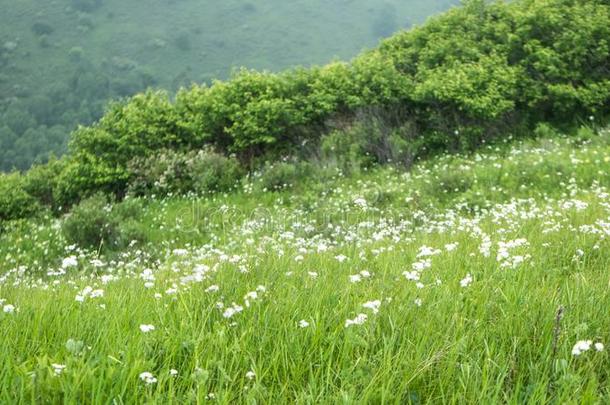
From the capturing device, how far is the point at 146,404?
81.5 inches

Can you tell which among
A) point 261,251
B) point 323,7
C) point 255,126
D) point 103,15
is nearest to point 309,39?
point 323,7

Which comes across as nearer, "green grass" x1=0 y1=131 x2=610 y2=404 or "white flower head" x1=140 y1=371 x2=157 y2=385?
"white flower head" x1=140 y1=371 x2=157 y2=385

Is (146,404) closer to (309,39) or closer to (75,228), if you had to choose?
(75,228)

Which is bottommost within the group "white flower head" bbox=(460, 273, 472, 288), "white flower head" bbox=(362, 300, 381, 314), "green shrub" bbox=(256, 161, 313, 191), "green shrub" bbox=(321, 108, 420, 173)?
"green shrub" bbox=(256, 161, 313, 191)

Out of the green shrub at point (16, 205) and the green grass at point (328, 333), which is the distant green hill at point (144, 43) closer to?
the green shrub at point (16, 205)

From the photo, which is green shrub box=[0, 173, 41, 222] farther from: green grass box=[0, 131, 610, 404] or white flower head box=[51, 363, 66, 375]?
white flower head box=[51, 363, 66, 375]

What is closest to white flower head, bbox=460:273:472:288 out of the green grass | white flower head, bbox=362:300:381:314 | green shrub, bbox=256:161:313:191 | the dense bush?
the green grass

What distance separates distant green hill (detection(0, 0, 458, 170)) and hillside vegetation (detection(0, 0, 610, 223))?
91.2 m

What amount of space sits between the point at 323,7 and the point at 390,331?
160 m

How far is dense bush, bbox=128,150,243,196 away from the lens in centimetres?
1612

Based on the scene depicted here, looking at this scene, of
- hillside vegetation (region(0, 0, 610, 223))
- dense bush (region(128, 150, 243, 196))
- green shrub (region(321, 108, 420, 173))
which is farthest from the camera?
hillside vegetation (region(0, 0, 610, 223))

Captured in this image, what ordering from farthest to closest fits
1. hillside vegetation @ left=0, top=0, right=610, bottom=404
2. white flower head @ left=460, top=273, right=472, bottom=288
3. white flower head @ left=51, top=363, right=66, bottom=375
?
white flower head @ left=460, top=273, right=472, bottom=288 → hillside vegetation @ left=0, top=0, right=610, bottom=404 → white flower head @ left=51, top=363, right=66, bottom=375

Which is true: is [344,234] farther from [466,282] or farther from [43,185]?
[43,185]

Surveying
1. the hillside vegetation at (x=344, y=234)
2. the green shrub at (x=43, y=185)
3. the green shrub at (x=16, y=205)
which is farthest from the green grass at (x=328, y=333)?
the green shrub at (x=43, y=185)
